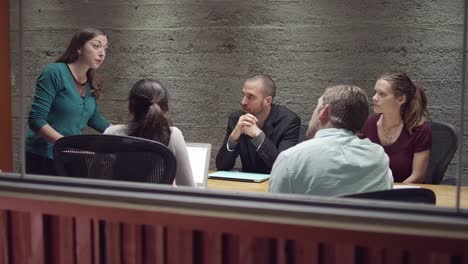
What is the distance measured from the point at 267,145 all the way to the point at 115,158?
4.12 feet

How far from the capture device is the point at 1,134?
15.9 feet

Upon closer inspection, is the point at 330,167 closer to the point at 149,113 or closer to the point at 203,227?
the point at 203,227

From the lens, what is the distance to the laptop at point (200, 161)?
8.34 ft

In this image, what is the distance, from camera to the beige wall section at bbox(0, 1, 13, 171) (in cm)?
477

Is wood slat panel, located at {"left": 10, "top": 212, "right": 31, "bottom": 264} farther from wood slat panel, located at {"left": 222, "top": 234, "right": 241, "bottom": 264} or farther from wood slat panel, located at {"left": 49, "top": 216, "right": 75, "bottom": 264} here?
wood slat panel, located at {"left": 222, "top": 234, "right": 241, "bottom": 264}

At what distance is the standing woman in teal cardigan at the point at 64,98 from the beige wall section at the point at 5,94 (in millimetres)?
1970

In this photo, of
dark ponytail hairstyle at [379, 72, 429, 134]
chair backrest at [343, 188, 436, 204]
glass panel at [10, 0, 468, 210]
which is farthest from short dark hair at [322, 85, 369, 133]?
glass panel at [10, 0, 468, 210]

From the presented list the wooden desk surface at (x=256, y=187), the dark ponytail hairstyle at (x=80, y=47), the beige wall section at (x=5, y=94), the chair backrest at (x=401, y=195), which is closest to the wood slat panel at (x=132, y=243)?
the chair backrest at (x=401, y=195)

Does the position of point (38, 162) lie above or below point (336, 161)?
below

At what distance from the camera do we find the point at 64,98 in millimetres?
2936

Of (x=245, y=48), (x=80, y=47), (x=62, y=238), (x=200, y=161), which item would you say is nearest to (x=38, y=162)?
(x=80, y=47)

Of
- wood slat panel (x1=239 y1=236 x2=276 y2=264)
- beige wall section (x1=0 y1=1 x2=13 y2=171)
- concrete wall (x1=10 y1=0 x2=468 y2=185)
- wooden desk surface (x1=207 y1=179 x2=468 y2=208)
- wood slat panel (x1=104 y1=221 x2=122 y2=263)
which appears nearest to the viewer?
wood slat panel (x1=239 y1=236 x2=276 y2=264)

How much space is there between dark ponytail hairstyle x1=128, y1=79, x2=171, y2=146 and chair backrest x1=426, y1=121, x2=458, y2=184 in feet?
5.00

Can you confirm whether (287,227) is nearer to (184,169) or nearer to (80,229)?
(80,229)
